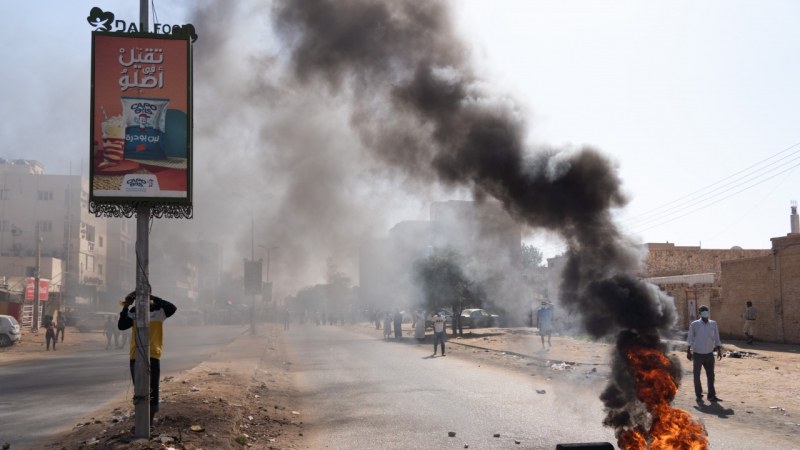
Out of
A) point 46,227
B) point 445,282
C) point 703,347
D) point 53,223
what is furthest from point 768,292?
point 46,227

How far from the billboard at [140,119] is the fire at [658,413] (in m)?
5.12

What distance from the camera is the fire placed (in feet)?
20.6

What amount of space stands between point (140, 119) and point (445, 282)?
27.6m

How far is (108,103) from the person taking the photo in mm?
7344

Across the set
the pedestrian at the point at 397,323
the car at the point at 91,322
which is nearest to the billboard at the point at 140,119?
the pedestrian at the point at 397,323

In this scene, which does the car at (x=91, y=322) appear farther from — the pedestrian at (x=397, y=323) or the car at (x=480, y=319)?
the car at (x=480, y=319)

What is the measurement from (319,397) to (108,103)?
7125mm

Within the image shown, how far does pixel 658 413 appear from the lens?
21.4ft

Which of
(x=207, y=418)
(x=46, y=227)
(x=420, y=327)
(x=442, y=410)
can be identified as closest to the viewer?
(x=207, y=418)

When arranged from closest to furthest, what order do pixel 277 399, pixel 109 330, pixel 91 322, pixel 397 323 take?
pixel 277 399 → pixel 109 330 → pixel 397 323 → pixel 91 322

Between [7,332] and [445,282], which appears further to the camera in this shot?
[445,282]

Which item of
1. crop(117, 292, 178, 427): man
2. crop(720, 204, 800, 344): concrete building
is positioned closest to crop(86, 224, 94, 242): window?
crop(720, 204, 800, 344): concrete building

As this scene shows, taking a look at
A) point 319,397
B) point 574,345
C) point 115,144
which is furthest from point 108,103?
point 574,345

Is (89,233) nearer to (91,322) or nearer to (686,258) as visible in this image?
(91,322)
